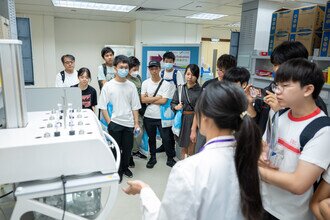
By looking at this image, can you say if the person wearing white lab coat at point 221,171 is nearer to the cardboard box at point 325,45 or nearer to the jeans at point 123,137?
the jeans at point 123,137

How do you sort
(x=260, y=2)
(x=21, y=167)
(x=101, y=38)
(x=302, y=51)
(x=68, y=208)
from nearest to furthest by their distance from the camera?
(x=21, y=167) → (x=68, y=208) → (x=302, y=51) → (x=260, y=2) → (x=101, y=38)

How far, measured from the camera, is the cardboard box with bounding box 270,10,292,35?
3.02m

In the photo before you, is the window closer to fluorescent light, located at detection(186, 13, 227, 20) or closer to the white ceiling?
the white ceiling

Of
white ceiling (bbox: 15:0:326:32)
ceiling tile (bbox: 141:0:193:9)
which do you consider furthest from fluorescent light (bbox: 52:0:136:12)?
ceiling tile (bbox: 141:0:193:9)

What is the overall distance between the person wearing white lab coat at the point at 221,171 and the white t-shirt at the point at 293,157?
33 cm

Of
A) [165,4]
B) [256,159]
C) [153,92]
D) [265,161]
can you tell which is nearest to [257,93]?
[265,161]

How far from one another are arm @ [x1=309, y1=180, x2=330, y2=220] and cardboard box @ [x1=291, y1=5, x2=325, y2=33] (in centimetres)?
234

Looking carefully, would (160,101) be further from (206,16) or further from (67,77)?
(206,16)

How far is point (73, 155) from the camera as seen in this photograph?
1.00 m

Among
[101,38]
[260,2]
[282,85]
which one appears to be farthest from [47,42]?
[282,85]

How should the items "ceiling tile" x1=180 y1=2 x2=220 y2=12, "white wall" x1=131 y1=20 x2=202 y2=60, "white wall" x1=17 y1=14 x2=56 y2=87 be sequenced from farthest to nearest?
"white wall" x1=131 y1=20 x2=202 y2=60
"white wall" x1=17 y1=14 x2=56 y2=87
"ceiling tile" x1=180 y1=2 x2=220 y2=12

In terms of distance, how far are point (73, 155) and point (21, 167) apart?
189mm

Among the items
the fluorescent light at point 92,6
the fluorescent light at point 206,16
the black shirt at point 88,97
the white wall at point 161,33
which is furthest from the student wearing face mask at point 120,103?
the white wall at point 161,33

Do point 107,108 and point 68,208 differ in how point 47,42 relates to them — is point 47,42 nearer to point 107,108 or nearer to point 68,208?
point 107,108
